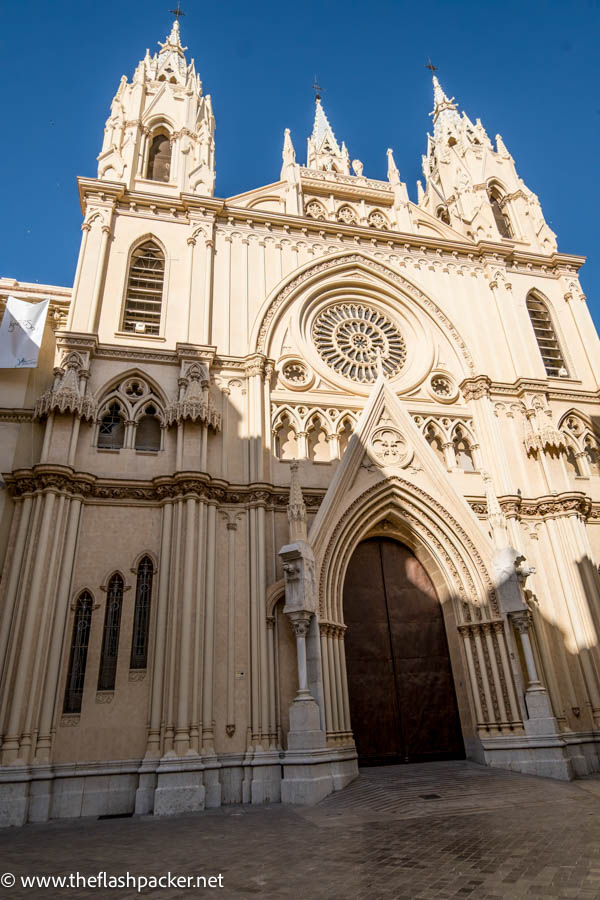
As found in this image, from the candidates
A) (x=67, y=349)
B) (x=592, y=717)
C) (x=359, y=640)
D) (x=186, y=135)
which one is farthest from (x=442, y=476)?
(x=186, y=135)

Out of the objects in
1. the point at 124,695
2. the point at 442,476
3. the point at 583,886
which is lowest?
the point at 583,886

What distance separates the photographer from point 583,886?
541 cm

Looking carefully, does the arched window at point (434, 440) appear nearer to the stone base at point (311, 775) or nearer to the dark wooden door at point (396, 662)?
the dark wooden door at point (396, 662)

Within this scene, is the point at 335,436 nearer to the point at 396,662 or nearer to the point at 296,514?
the point at 296,514

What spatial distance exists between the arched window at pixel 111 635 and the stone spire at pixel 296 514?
4.30 meters

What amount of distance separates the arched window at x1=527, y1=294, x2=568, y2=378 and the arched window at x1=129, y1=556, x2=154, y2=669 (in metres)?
15.4

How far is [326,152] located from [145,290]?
21.4 metres

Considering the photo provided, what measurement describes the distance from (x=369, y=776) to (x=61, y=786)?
6416 millimetres

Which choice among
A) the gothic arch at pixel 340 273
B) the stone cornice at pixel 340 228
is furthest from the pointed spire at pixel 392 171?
the gothic arch at pixel 340 273

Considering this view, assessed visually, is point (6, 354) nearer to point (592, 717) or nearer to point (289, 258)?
point (289, 258)

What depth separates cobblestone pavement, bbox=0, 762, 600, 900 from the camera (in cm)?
587

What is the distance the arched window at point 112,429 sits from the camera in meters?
15.8

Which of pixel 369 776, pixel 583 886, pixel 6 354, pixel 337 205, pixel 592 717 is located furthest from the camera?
pixel 337 205

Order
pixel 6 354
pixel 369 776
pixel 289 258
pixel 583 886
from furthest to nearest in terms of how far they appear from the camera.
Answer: pixel 289 258, pixel 6 354, pixel 369 776, pixel 583 886
